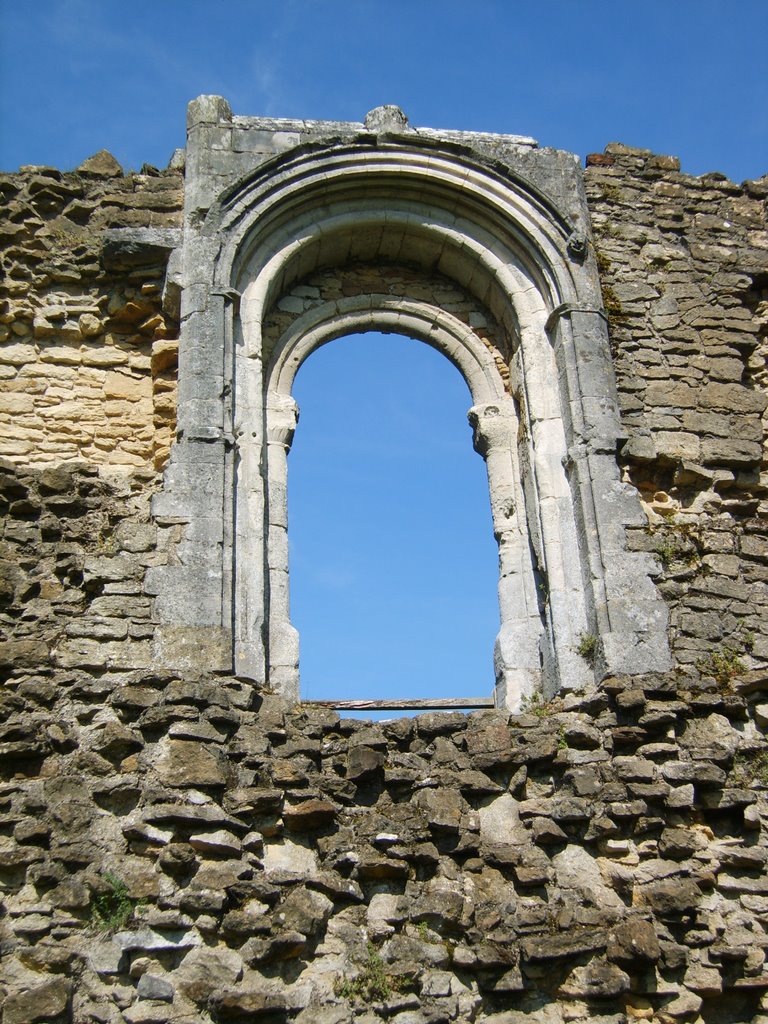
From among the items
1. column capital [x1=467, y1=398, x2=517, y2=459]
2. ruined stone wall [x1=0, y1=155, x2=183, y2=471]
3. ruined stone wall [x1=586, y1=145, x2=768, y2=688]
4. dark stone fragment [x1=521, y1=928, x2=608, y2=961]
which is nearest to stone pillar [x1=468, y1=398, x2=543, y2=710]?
column capital [x1=467, y1=398, x2=517, y2=459]

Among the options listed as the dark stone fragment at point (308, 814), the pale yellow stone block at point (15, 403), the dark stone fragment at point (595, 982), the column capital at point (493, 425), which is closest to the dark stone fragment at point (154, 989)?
the dark stone fragment at point (308, 814)

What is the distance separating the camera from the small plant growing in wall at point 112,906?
6.57 meters

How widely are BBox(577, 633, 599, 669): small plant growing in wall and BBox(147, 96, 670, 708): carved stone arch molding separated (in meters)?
0.05

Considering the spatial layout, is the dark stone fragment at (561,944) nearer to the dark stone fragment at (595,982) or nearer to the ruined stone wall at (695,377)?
the dark stone fragment at (595,982)

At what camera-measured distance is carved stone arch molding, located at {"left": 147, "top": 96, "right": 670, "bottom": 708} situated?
8031 mm

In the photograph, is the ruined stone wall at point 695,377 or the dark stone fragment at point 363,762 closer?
the dark stone fragment at point 363,762

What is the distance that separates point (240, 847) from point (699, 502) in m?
3.76

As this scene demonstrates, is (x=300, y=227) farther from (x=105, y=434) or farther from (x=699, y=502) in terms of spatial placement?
(x=699, y=502)

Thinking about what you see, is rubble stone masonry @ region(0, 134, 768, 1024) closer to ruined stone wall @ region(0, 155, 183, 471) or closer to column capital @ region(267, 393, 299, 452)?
ruined stone wall @ region(0, 155, 183, 471)

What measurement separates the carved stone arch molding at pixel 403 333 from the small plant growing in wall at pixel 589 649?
0.15 ft

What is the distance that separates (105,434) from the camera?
8.96 meters

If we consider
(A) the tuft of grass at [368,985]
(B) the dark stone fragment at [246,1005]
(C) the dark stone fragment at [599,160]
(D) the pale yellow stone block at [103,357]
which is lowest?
(B) the dark stone fragment at [246,1005]

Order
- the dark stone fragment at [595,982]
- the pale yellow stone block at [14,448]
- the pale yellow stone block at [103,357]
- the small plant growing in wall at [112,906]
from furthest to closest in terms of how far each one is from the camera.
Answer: the pale yellow stone block at [103,357]
the pale yellow stone block at [14,448]
the dark stone fragment at [595,982]
the small plant growing in wall at [112,906]

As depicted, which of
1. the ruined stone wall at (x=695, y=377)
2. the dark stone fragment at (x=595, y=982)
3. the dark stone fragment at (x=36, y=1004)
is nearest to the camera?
the dark stone fragment at (x=36, y=1004)
